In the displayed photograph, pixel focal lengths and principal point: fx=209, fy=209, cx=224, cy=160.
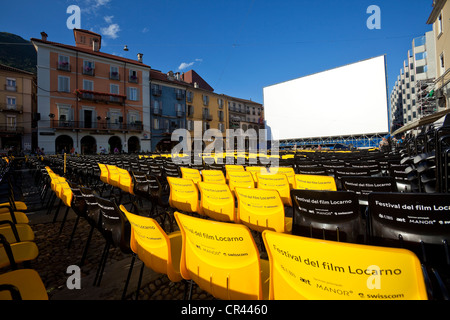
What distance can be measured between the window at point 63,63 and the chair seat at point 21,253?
1147 inches

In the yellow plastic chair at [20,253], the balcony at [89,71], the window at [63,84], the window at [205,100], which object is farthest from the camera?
the window at [205,100]

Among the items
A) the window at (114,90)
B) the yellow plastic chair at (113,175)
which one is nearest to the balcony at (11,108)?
the window at (114,90)

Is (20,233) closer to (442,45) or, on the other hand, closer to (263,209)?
(263,209)

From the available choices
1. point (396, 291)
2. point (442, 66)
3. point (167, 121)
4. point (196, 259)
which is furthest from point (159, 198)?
point (167, 121)

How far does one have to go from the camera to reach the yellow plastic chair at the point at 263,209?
96.2 inches

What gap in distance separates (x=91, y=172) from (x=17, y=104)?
27506 millimetres

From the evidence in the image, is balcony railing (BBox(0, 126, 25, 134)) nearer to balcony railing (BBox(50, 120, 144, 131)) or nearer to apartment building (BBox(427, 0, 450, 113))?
balcony railing (BBox(50, 120, 144, 131))

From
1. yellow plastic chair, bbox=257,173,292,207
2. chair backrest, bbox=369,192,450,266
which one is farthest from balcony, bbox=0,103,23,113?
chair backrest, bbox=369,192,450,266

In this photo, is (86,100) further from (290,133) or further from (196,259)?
(196,259)

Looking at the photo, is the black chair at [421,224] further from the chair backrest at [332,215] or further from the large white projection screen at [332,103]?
the large white projection screen at [332,103]

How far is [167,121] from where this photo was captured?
107 ft

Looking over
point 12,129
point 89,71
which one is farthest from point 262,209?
point 12,129

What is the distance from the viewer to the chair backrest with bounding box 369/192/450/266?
150 cm

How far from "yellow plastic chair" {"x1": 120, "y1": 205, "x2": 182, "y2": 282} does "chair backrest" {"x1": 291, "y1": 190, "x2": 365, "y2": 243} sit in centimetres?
138
